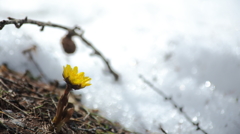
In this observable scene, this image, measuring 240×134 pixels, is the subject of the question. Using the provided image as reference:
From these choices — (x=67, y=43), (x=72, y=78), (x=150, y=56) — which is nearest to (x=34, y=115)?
(x=72, y=78)

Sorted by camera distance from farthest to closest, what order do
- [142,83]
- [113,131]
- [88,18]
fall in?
[88,18] → [142,83] → [113,131]

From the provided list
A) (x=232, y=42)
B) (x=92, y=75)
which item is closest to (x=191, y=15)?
(x=232, y=42)

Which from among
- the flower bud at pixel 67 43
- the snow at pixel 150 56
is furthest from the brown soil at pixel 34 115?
the flower bud at pixel 67 43

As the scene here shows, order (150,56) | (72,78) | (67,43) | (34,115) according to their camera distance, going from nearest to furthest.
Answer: (72,78) → (34,115) → (67,43) → (150,56)

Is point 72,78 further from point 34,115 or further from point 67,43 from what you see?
point 67,43

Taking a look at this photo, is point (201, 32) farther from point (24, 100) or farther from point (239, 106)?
point (24, 100)

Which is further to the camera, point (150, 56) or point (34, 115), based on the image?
point (150, 56)
